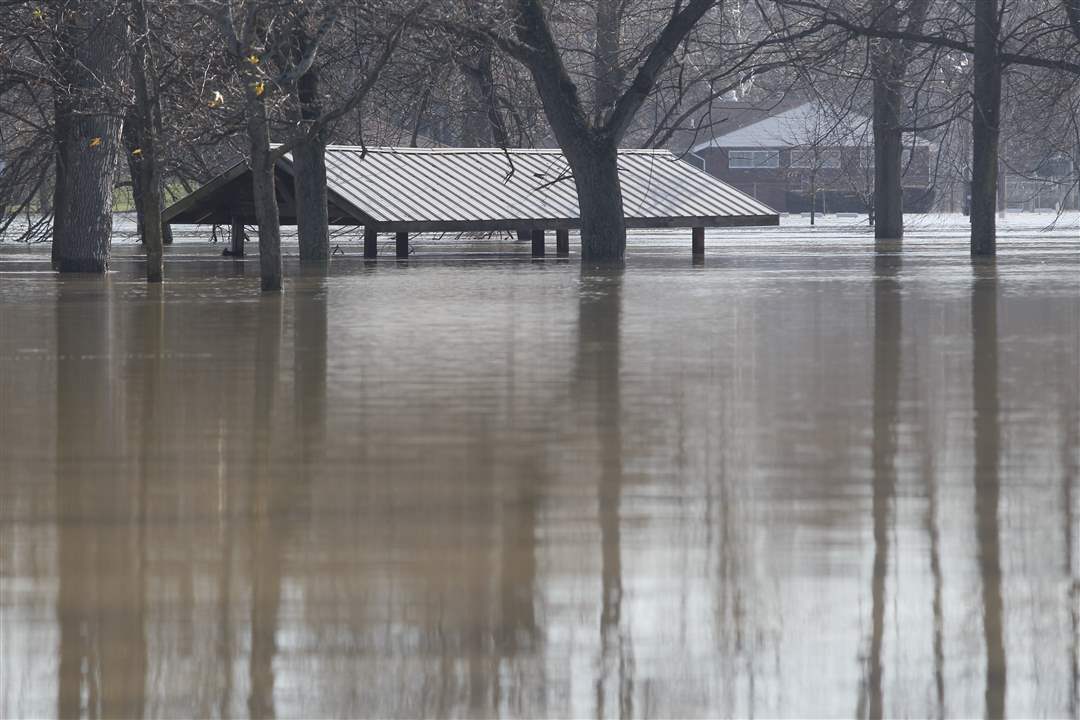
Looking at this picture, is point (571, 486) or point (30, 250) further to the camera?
point (30, 250)

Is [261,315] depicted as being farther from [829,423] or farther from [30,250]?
[30,250]

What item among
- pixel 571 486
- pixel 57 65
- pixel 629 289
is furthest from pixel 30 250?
pixel 571 486

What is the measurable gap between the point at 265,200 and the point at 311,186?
817 cm

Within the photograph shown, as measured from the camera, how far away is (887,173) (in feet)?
138

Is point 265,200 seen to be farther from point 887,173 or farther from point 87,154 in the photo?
point 887,173

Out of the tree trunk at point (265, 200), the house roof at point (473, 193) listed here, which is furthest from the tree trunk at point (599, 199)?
the tree trunk at point (265, 200)

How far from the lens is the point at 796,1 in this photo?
1000 inches

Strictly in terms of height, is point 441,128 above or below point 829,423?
above

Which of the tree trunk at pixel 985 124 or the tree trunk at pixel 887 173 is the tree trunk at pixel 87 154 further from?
the tree trunk at pixel 887 173

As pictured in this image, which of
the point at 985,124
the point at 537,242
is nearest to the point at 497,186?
the point at 537,242

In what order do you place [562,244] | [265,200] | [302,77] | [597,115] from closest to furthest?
[265,200]
[302,77]
[597,115]
[562,244]

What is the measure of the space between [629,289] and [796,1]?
787cm

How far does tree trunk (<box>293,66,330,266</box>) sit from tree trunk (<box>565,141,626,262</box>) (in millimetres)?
3479

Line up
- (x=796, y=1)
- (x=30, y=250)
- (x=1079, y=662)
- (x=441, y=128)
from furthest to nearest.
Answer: (x=441, y=128) → (x=30, y=250) → (x=796, y=1) → (x=1079, y=662)
